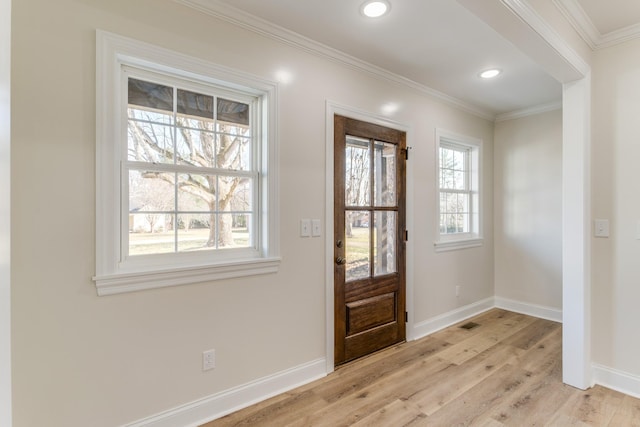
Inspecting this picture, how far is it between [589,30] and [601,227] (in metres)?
1.39

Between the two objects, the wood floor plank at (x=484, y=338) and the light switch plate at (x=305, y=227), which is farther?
the wood floor plank at (x=484, y=338)

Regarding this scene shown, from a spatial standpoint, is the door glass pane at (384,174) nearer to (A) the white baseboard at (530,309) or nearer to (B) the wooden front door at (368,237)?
(B) the wooden front door at (368,237)

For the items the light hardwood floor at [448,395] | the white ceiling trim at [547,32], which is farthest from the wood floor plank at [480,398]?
the white ceiling trim at [547,32]

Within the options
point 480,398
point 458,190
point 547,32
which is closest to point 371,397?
point 480,398

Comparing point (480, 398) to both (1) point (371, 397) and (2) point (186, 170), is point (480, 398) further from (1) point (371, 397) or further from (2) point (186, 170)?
(2) point (186, 170)

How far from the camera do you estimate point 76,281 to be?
157cm

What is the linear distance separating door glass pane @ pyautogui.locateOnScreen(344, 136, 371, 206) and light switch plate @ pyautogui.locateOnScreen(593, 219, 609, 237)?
169cm

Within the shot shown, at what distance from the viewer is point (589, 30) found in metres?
2.19

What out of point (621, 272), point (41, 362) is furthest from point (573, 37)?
point (41, 362)

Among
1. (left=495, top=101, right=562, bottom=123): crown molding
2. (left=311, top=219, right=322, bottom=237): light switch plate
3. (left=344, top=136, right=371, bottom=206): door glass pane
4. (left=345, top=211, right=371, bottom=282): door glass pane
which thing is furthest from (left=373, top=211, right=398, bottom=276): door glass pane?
(left=495, top=101, right=562, bottom=123): crown molding

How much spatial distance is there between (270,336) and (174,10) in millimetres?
2098

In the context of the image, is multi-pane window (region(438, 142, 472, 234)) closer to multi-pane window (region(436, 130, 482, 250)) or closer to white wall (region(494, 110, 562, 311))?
multi-pane window (region(436, 130, 482, 250))

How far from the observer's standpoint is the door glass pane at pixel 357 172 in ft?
8.82

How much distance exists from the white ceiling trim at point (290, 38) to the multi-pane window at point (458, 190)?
Answer: 0.75m
